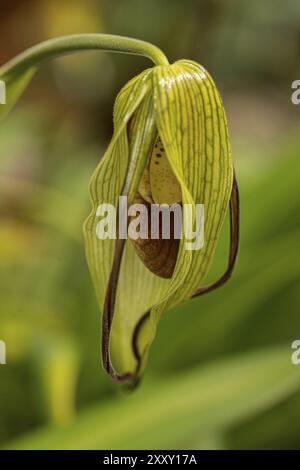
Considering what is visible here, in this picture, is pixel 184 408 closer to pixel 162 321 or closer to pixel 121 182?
pixel 162 321

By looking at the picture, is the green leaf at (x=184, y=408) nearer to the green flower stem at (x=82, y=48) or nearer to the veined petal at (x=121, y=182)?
the veined petal at (x=121, y=182)

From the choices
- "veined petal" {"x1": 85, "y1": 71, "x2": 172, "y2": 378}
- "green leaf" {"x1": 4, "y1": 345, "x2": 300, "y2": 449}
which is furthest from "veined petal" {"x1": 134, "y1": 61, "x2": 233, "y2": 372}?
"green leaf" {"x1": 4, "y1": 345, "x2": 300, "y2": 449}

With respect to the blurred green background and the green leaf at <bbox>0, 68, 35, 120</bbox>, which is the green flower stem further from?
the blurred green background

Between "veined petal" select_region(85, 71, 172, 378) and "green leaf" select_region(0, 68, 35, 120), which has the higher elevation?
"green leaf" select_region(0, 68, 35, 120)

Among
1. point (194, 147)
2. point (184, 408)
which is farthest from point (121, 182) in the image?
point (184, 408)

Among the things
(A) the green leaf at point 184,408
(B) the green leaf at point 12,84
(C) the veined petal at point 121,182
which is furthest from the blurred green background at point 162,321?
(B) the green leaf at point 12,84

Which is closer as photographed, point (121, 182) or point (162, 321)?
point (121, 182)
